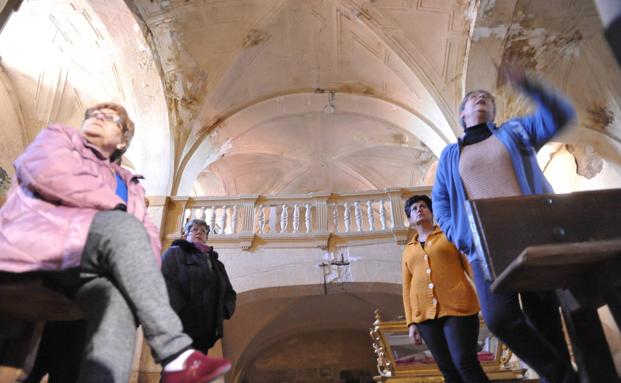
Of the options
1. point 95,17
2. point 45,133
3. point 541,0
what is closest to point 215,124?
point 95,17

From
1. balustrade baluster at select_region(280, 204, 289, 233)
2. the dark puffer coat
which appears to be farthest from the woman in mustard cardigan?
balustrade baluster at select_region(280, 204, 289, 233)

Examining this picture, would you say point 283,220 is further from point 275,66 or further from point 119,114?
point 119,114

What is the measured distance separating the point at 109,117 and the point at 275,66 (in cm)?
776

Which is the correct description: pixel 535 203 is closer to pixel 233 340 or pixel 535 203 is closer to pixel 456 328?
pixel 456 328

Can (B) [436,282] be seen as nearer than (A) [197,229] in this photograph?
Yes

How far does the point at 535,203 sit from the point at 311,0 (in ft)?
25.6

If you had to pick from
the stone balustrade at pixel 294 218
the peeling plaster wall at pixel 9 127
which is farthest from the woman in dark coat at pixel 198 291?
the peeling plaster wall at pixel 9 127

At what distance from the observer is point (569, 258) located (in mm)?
1295

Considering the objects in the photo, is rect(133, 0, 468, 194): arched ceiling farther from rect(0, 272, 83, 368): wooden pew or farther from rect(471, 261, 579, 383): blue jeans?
rect(471, 261, 579, 383): blue jeans

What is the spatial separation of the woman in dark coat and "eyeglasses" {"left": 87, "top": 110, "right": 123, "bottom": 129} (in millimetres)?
1491

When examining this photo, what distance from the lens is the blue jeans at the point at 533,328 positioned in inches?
60.8

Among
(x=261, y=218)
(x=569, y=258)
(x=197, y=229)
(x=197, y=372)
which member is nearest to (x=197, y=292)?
(x=197, y=229)

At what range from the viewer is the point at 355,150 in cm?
1205

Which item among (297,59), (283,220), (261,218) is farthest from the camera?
(297,59)
